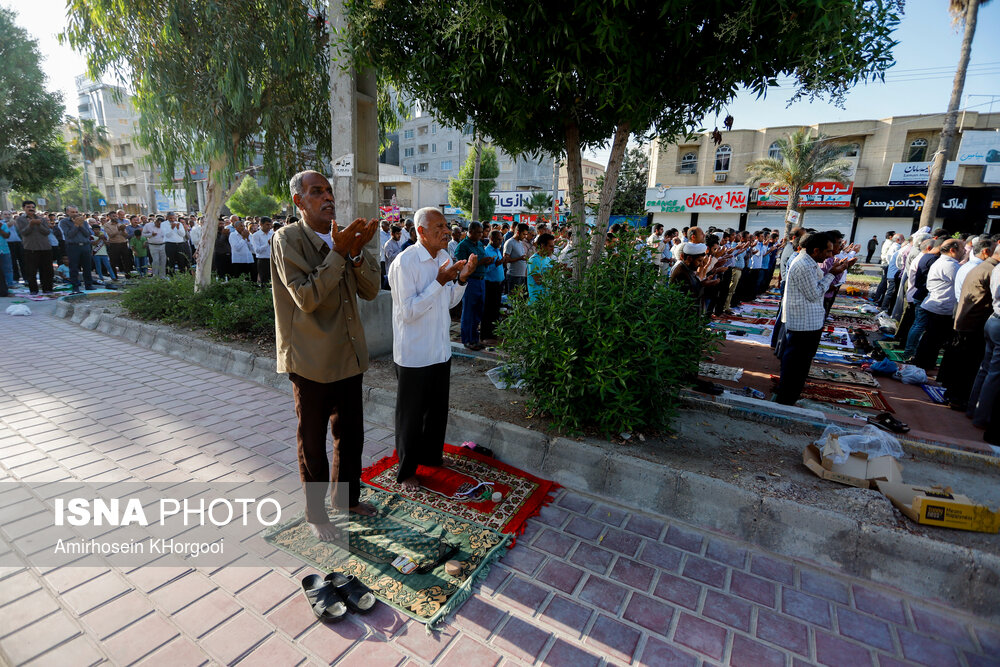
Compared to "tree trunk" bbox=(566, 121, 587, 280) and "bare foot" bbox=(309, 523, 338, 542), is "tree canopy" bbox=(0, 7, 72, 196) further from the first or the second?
"bare foot" bbox=(309, 523, 338, 542)

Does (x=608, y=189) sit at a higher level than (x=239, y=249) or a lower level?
higher

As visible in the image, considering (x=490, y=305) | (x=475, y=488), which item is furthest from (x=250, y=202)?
(x=475, y=488)

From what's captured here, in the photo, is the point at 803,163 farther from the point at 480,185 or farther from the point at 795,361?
the point at 795,361

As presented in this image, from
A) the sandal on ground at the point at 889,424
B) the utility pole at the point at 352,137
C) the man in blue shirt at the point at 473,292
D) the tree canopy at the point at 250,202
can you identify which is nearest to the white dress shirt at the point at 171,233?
the utility pole at the point at 352,137

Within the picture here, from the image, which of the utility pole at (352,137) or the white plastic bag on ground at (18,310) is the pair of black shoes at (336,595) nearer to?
the utility pole at (352,137)

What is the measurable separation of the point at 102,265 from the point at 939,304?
778 inches

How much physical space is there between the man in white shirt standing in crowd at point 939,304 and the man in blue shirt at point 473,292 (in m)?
6.16

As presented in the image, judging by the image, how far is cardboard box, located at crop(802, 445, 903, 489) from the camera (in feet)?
11.3

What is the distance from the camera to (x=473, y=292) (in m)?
7.07

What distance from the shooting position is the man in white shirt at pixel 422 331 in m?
3.24

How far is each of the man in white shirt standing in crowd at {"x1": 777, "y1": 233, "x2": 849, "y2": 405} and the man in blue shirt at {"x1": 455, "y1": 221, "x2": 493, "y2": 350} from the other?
393 centimetres

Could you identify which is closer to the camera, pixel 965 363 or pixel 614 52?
pixel 614 52

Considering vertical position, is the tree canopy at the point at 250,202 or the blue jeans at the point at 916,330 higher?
the tree canopy at the point at 250,202

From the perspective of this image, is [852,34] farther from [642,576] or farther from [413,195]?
[413,195]
